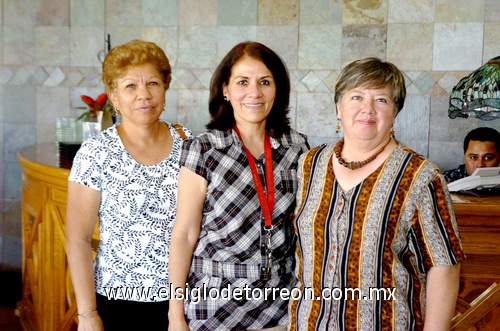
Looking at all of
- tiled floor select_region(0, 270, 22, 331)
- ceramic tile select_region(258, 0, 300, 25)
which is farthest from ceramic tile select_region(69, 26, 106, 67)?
tiled floor select_region(0, 270, 22, 331)

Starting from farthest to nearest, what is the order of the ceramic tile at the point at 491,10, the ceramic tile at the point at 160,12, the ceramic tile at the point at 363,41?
the ceramic tile at the point at 160,12 < the ceramic tile at the point at 363,41 < the ceramic tile at the point at 491,10

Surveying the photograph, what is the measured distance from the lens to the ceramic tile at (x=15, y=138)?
4984mm

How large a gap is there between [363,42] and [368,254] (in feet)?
9.51

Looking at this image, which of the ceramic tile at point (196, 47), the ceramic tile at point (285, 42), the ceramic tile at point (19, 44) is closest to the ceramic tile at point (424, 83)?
the ceramic tile at point (285, 42)

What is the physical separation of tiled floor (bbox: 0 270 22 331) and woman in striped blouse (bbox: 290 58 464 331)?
301cm

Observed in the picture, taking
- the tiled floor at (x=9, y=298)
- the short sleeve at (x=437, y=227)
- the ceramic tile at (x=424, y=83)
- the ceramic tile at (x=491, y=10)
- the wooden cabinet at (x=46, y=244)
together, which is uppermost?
the ceramic tile at (x=491, y=10)

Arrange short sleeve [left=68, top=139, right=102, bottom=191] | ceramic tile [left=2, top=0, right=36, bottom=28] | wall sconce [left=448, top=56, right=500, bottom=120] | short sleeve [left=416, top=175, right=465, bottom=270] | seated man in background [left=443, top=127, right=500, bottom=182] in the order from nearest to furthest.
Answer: short sleeve [left=416, top=175, right=465, bottom=270]
short sleeve [left=68, top=139, right=102, bottom=191]
wall sconce [left=448, top=56, right=500, bottom=120]
seated man in background [left=443, top=127, right=500, bottom=182]
ceramic tile [left=2, top=0, right=36, bottom=28]

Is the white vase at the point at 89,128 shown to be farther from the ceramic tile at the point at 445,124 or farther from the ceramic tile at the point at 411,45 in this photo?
the ceramic tile at the point at 445,124

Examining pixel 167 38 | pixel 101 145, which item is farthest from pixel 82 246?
pixel 167 38

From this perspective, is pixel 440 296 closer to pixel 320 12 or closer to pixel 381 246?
pixel 381 246

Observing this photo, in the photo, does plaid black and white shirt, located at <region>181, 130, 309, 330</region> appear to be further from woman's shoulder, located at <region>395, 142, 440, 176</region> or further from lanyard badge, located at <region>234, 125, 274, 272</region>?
woman's shoulder, located at <region>395, 142, 440, 176</region>

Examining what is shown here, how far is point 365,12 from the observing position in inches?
169

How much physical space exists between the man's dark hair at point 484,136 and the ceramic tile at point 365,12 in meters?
0.96

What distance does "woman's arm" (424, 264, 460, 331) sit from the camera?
1671mm
